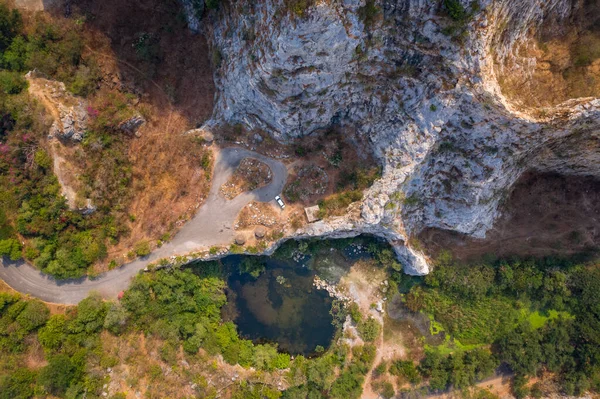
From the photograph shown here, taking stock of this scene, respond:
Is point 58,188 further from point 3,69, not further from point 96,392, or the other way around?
point 96,392

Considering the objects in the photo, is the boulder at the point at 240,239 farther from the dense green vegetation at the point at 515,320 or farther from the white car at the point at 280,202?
the dense green vegetation at the point at 515,320

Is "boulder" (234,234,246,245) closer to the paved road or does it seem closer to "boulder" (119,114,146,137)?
the paved road

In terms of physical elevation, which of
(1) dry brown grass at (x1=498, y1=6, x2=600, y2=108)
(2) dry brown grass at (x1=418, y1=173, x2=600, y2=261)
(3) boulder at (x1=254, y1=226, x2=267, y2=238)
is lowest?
(3) boulder at (x1=254, y1=226, x2=267, y2=238)

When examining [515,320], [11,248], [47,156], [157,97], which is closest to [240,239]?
[157,97]

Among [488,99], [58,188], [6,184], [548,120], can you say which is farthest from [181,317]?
[548,120]

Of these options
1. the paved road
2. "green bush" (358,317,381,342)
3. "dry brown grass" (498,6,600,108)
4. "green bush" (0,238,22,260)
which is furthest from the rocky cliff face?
"green bush" (0,238,22,260)

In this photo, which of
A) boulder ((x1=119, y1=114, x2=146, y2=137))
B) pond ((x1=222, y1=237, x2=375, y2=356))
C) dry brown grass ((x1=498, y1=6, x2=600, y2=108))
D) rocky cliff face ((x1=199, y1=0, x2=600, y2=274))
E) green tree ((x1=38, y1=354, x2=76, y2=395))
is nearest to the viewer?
rocky cliff face ((x1=199, y1=0, x2=600, y2=274))
